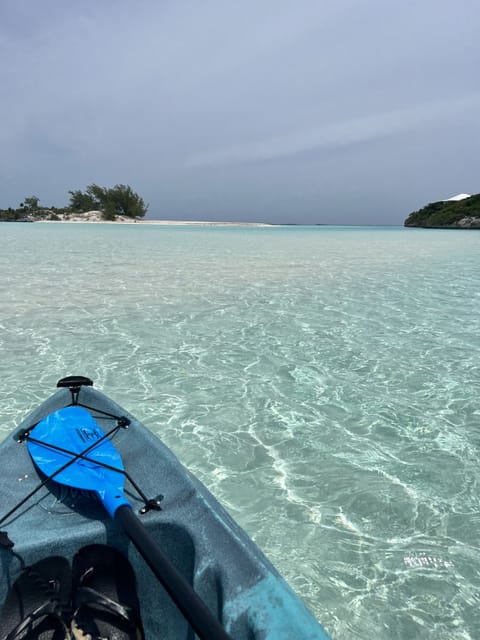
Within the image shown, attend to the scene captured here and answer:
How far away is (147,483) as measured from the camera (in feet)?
9.39

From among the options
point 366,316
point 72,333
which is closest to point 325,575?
point 72,333

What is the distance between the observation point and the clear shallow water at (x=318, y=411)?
3.15m

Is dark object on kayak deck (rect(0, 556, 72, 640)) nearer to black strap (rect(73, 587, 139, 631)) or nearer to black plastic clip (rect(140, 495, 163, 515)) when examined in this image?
black strap (rect(73, 587, 139, 631))

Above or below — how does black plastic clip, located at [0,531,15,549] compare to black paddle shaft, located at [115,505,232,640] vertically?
below

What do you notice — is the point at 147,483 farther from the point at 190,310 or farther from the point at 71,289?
the point at 71,289

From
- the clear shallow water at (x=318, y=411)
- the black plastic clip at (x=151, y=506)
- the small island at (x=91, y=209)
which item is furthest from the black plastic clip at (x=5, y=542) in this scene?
the small island at (x=91, y=209)

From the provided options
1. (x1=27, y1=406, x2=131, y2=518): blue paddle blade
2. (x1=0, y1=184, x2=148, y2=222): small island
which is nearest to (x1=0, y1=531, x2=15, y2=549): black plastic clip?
(x1=27, y1=406, x2=131, y2=518): blue paddle blade

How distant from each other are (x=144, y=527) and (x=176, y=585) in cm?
65

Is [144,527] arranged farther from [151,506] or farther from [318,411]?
[318,411]

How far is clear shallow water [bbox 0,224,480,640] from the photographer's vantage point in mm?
3150

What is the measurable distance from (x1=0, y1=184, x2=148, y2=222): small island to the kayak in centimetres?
11928

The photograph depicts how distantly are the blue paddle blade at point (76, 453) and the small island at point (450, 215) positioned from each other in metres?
127

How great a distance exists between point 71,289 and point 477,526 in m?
13.0

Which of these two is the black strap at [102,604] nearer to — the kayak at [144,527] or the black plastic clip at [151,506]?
the kayak at [144,527]
